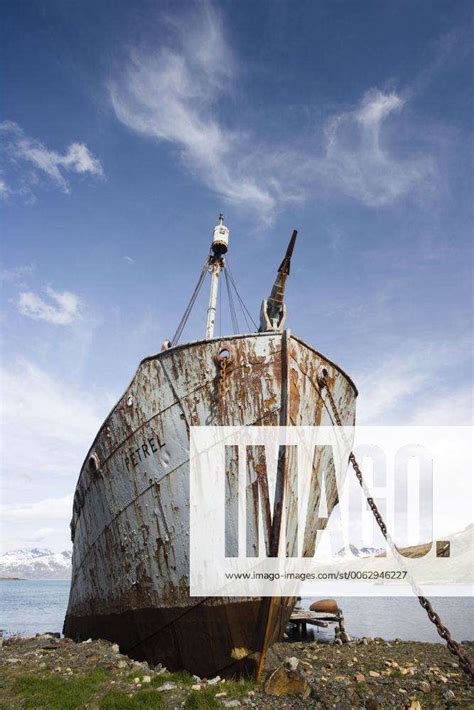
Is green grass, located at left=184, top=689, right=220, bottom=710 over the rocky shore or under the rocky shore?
over

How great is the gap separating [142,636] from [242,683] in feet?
7.42

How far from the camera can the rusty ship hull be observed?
6.34 metres

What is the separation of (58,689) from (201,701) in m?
2.56

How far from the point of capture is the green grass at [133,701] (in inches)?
216

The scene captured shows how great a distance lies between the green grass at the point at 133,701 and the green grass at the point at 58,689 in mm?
388

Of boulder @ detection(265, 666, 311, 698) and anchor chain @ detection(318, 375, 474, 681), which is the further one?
boulder @ detection(265, 666, 311, 698)

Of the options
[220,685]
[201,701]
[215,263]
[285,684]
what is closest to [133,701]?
[201,701]

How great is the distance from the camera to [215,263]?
480 inches

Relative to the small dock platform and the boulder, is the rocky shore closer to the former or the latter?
the boulder

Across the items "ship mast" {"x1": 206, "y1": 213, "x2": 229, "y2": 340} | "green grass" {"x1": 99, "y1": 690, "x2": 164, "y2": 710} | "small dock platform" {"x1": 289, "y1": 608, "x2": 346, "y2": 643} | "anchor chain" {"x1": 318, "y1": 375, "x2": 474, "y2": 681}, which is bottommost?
"small dock platform" {"x1": 289, "y1": 608, "x2": 346, "y2": 643}

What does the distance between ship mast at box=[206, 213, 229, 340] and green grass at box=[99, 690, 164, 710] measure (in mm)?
7898

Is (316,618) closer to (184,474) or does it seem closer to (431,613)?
(431,613)

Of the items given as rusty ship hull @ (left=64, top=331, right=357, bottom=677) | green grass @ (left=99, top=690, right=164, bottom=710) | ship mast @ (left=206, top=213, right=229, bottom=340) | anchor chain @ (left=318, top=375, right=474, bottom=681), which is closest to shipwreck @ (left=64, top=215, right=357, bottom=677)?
rusty ship hull @ (left=64, top=331, right=357, bottom=677)

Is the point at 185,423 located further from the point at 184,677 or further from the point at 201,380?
the point at 184,677
